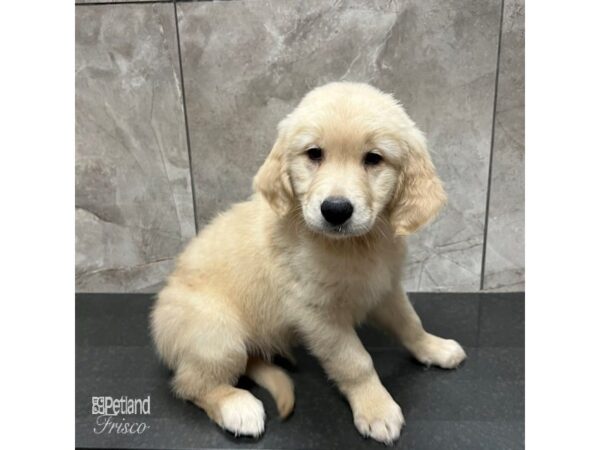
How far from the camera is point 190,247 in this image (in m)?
1.99

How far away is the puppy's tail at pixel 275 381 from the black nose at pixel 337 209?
2.49 ft

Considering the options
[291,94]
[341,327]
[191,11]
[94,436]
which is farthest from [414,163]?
[94,436]

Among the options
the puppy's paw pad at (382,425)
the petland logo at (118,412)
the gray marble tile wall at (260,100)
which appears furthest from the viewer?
the gray marble tile wall at (260,100)

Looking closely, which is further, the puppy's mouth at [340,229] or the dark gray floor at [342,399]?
the dark gray floor at [342,399]

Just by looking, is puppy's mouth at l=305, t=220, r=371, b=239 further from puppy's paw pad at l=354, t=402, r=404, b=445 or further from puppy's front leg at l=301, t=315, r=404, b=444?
puppy's paw pad at l=354, t=402, r=404, b=445

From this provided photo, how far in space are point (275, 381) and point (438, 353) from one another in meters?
0.72

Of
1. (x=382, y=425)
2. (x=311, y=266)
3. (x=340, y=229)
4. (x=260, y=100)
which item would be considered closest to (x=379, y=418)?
(x=382, y=425)

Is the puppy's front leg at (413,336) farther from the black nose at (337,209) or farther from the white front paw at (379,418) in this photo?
the black nose at (337,209)

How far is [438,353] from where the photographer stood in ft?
6.51

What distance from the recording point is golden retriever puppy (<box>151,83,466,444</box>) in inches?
58.6

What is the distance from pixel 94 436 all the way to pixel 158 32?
179 cm

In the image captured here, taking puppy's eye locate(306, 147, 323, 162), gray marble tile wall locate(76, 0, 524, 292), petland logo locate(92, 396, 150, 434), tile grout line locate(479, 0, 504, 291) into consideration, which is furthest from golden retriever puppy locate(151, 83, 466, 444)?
tile grout line locate(479, 0, 504, 291)

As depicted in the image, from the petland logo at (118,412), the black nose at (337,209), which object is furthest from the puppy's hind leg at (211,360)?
the black nose at (337,209)

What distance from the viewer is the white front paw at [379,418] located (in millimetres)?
1624
